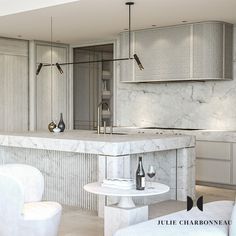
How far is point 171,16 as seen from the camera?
23.2ft

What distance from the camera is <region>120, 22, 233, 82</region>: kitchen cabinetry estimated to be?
7.60 metres

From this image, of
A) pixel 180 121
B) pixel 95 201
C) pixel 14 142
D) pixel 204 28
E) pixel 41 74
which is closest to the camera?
pixel 95 201

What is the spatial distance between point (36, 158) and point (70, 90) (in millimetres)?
4087

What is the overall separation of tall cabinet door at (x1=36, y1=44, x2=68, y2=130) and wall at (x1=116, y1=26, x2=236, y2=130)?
136 centimetres

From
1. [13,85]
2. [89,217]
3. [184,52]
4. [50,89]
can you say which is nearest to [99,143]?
[89,217]

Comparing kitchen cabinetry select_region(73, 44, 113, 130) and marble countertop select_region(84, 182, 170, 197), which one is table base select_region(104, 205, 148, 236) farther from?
kitchen cabinetry select_region(73, 44, 113, 130)

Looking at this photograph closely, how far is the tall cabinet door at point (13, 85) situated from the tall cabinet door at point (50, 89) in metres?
0.27

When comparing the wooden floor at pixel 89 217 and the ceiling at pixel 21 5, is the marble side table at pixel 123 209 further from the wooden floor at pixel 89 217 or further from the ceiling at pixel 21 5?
the ceiling at pixel 21 5

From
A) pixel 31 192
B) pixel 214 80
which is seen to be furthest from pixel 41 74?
pixel 31 192

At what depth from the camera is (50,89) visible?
1002cm

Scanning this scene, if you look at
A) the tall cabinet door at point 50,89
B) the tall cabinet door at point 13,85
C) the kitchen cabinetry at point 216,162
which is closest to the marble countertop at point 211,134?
the kitchen cabinetry at point 216,162

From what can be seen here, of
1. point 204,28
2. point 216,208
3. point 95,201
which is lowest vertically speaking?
point 95,201

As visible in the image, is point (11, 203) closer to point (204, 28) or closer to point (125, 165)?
point (125, 165)

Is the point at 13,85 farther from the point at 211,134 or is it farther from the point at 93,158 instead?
the point at 93,158
